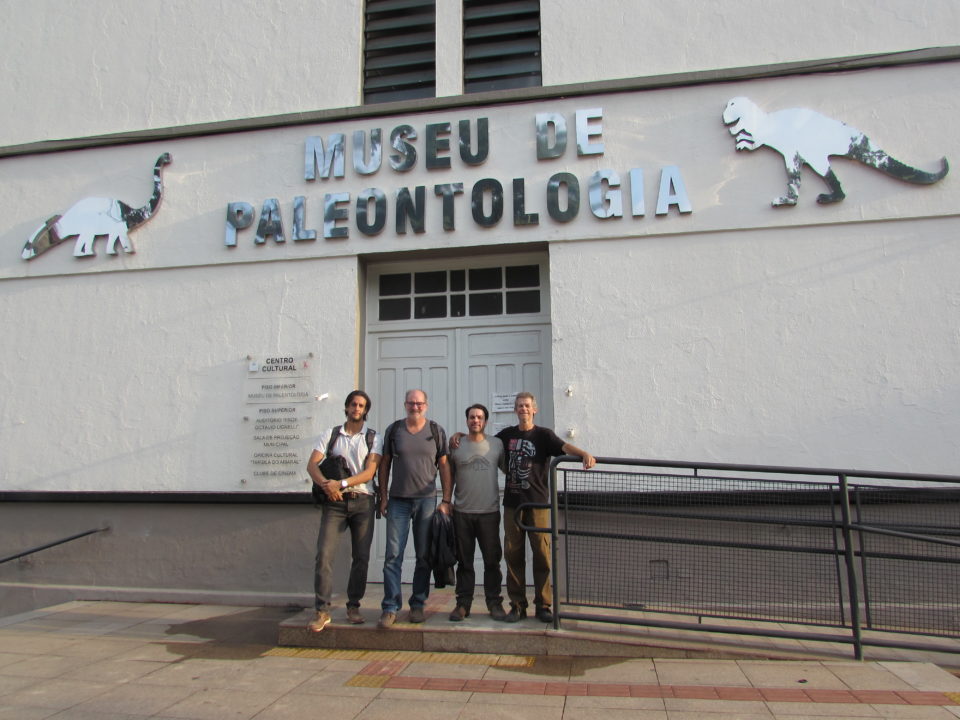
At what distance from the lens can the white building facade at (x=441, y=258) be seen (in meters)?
5.79

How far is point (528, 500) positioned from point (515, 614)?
→ 778 millimetres

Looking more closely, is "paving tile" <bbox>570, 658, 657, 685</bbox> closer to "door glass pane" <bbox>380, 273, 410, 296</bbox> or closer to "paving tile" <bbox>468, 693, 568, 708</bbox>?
"paving tile" <bbox>468, 693, 568, 708</bbox>

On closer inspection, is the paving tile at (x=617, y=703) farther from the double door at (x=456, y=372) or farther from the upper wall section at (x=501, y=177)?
the upper wall section at (x=501, y=177)

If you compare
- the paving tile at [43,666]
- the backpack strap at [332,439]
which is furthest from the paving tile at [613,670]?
the paving tile at [43,666]

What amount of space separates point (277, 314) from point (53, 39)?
4131mm

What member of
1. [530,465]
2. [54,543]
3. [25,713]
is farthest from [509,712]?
[54,543]

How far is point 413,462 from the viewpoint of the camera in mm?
4895

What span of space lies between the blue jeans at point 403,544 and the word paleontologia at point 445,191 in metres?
2.68

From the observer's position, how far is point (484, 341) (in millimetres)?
6676

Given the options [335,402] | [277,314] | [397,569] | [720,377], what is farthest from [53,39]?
[720,377]

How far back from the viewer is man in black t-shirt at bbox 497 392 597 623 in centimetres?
485

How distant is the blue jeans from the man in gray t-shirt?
0.21 metres

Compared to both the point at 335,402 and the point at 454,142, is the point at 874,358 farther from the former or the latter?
the point at 335,402

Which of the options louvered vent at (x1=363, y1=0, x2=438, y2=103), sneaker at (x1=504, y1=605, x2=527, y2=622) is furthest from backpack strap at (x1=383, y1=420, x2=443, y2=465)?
louvered vent at (x1=363, y1=0, x2=438, y2=103)
